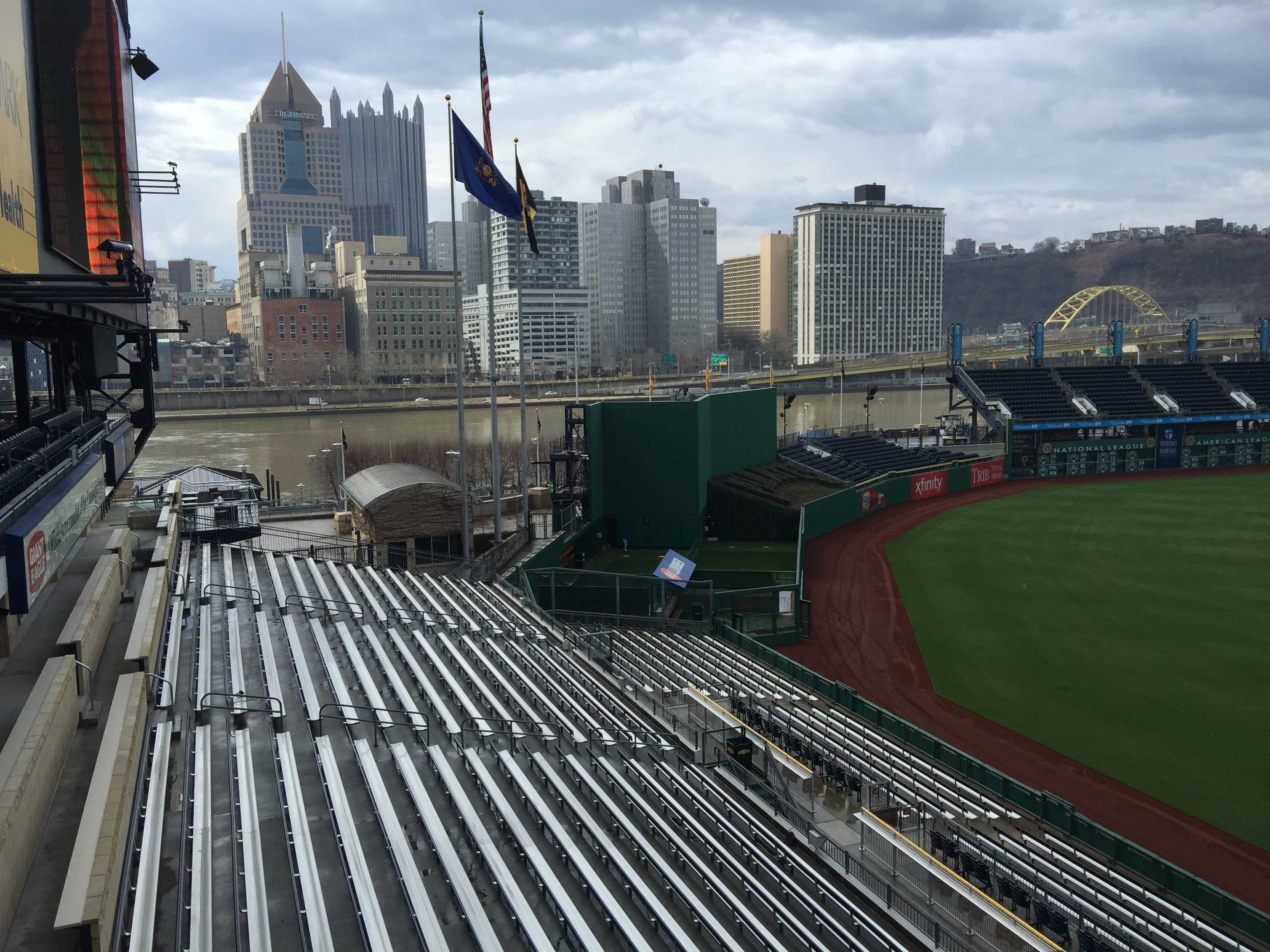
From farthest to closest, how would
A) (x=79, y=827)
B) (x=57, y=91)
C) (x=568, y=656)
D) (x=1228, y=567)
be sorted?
1. (x=1228, y=567)
2. (x=568, y=656)
3. (x=57, y=91)
4. (x=79, y=827)

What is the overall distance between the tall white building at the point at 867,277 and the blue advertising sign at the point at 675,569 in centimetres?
16099

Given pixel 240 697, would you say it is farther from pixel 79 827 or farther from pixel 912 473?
pixel 912 473

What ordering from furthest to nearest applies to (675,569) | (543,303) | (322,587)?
1. (543,303)
2. (675,569)
3. (322,587)

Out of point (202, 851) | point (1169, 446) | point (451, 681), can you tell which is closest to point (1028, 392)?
point (1169, 446)

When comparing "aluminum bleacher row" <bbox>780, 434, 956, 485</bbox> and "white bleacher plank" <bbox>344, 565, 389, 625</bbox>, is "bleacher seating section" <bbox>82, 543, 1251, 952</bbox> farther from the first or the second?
"aluminum bleacher row" <bbox>780, 434, 956, 485</bbox>

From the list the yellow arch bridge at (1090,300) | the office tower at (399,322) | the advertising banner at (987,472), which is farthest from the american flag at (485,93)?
the yellow arch bridge at (1090,300)

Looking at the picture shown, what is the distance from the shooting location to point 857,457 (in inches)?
1697

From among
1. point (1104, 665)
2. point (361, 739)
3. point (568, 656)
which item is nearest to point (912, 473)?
point (1104, 665)

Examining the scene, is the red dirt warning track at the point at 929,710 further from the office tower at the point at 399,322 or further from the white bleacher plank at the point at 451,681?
the office tower at the point at 399,322

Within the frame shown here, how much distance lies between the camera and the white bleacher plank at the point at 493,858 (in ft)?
23.2

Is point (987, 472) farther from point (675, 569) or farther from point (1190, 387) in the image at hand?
point (675, 569)

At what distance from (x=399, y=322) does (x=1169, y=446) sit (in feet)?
267

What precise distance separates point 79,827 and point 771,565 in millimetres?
22362

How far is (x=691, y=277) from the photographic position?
606 feet
